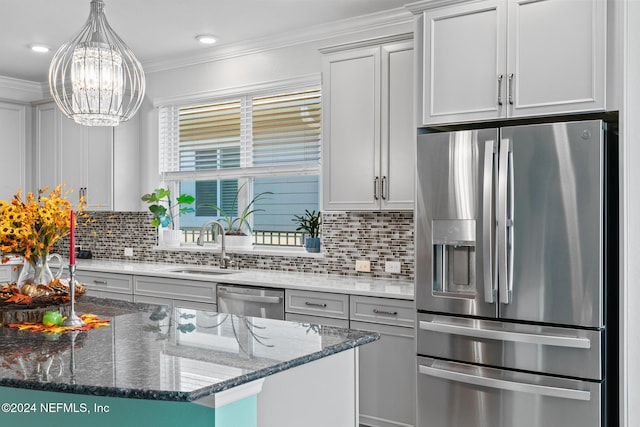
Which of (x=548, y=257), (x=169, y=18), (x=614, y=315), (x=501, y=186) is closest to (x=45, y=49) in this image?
(x=169, y=18)

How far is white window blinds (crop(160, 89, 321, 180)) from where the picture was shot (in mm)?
Answer: 4410

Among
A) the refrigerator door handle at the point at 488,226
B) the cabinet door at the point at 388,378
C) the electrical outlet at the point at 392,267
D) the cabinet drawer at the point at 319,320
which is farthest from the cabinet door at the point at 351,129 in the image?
the refrigerator door handle at the point at 488,226

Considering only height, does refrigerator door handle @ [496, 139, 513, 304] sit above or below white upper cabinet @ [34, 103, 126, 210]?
below

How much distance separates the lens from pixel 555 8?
2729mm

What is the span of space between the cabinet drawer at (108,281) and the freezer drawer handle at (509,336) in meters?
2.47

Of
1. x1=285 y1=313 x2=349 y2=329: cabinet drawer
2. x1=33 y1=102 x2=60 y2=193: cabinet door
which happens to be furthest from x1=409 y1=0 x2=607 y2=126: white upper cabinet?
x1=33 y1=102 x2=60 y2=193: cabinet door

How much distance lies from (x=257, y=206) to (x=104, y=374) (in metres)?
3.23

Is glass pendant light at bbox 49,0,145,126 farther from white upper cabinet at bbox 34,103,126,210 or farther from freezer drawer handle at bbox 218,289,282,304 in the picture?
white upper cabinet at bbox 34,103,126,210

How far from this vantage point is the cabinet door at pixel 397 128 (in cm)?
354

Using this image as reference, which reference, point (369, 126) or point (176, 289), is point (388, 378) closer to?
point (369, 126)

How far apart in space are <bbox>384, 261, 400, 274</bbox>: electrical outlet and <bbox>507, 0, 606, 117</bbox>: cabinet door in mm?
1399

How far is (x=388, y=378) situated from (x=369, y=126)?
149 cm

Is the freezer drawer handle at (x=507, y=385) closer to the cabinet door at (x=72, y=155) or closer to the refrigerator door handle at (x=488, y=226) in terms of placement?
the refrigerator door handle at (x=488, y=226)

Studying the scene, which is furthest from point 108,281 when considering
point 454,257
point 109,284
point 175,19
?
point 454,257
